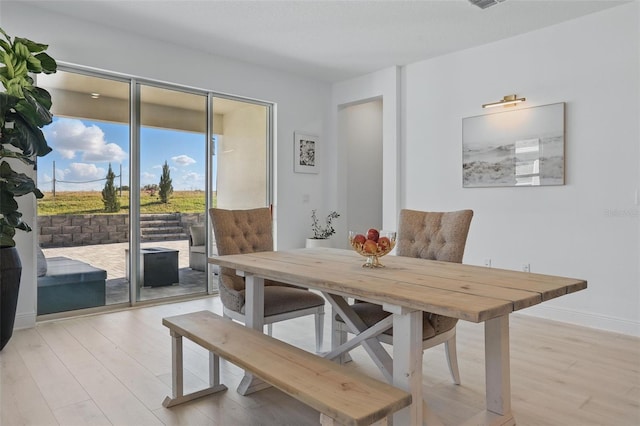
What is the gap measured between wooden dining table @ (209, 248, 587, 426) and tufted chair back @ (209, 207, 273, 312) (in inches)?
12.8

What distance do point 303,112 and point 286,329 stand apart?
10.1 ft

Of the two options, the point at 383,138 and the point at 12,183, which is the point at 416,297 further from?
the point at 383,138

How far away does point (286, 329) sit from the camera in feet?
11.6

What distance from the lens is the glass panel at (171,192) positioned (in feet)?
14.4

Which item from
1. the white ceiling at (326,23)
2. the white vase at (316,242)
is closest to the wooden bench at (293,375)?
the white ceiling at (326,23)

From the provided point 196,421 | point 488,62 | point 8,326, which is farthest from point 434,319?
point 488,62

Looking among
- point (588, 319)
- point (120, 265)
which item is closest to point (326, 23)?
point (120, 265)

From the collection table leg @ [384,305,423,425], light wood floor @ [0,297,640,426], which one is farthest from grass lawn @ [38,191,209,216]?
table leg @ [384,305,423,425]

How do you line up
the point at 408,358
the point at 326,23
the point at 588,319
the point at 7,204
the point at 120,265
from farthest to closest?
1. the point at 120,265
2. the point at 326,23
3. the point at 588,319
4. the point at 7,204
5. the point at 408,358

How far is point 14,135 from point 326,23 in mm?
2648

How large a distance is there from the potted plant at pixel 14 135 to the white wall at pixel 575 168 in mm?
3785

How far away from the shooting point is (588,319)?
3680 mm

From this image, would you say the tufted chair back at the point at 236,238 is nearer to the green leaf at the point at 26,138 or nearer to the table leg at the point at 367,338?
the table leg at the point at 367,338

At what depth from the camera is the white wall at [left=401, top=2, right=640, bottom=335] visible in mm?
3490
